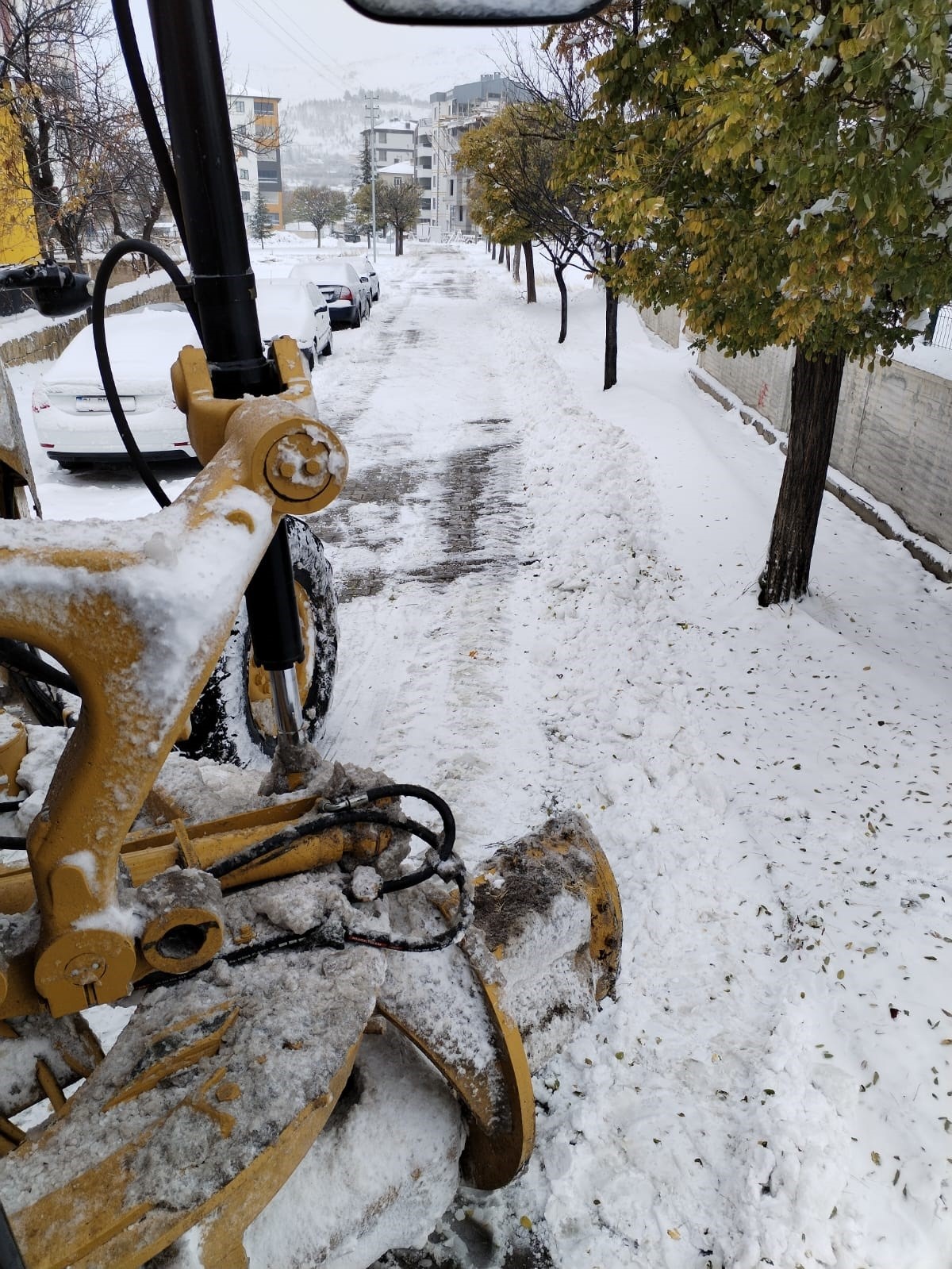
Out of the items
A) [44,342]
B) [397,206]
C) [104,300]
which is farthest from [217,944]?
[397,206]

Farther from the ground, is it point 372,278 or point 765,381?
point 372,278

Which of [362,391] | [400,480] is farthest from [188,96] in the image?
[362,391]

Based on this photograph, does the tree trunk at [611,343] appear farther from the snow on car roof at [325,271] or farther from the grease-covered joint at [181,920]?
the grease-covered joint at [181,920]

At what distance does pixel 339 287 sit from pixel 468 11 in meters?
19.6

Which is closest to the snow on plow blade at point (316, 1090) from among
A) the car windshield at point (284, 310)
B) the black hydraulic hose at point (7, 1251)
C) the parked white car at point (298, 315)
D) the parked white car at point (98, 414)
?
the black hydraulic hose at point (7, 1251)

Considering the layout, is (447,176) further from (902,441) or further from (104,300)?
(104,300)

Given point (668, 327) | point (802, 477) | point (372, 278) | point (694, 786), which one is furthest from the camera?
point (372, 278)

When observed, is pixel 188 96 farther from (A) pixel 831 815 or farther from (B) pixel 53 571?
(A) pixel 831 815

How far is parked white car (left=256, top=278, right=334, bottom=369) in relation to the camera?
1338 centimetres

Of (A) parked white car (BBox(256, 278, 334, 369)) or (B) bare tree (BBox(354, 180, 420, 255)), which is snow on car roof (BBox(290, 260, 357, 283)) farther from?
(B) bare tree (BBox(354, 180, 420, 255))

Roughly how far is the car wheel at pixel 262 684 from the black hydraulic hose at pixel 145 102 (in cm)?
163

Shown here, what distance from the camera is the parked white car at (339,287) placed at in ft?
66.1

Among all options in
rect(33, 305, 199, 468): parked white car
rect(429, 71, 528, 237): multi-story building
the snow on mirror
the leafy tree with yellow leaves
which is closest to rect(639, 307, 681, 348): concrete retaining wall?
rect(33, 305, 199, 468): parked white car

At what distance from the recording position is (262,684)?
4.21 meters
